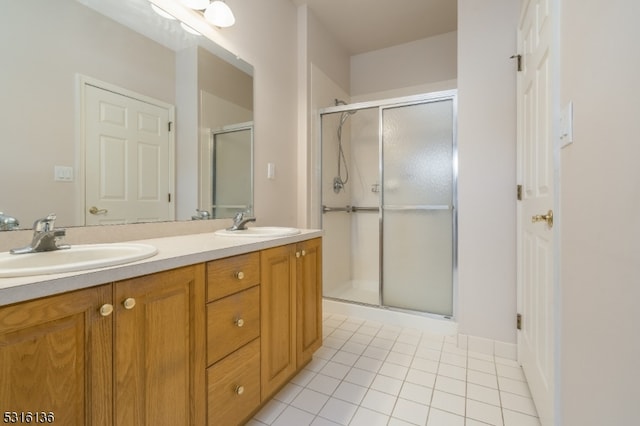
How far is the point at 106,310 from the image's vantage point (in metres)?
0.69

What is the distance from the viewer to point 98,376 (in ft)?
2.23

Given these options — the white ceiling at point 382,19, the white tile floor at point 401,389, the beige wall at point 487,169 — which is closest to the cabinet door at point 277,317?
the white tile floor at point 401,389

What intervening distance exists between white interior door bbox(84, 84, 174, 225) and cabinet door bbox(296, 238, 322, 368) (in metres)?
0.72

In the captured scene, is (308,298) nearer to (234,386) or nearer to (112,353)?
(234,386)

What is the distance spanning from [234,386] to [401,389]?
0.88 m

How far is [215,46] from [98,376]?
1.70 m

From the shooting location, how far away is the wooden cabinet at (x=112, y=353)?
1.88ft

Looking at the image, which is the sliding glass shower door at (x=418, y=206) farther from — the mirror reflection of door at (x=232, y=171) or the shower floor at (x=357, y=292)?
the mirror reflection of door at (x=232, y=171)

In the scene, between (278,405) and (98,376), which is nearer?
(98,376)

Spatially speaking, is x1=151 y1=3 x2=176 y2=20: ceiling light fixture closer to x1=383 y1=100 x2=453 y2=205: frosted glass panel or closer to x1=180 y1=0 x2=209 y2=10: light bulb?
x1=180 y1=0 x2=209 y2=10: light bulb

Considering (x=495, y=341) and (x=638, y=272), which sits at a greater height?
(x=638, y=272)

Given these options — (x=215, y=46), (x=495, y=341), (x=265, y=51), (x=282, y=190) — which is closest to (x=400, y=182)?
(x=282, y=190)

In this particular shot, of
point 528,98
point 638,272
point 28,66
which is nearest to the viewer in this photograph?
point 638,272

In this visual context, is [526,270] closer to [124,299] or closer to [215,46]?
[124,299]
